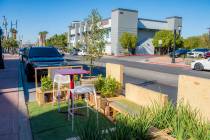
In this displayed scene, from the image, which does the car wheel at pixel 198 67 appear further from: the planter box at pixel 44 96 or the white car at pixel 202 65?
the planter box at pixel 44 96

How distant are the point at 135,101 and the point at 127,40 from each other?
4496cm

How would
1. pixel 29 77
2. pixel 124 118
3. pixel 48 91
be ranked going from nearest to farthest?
pixel 124 118
pixel 48 91
pixel 29 77

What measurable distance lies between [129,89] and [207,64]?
1473cm

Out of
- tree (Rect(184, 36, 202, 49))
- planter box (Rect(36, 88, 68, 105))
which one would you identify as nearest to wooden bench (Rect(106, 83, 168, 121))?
planter box (Rect(36, 88, 68, 105))

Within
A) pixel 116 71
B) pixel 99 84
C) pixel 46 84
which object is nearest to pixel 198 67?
pixel 116 71

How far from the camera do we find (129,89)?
6.69 m

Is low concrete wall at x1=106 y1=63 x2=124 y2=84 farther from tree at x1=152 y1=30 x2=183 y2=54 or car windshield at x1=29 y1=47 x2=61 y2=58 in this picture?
tree at x1=152 y1=30 x2=183 y2=54

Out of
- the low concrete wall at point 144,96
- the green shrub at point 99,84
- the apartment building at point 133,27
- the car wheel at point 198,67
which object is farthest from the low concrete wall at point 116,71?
the apartment building at point 133,27

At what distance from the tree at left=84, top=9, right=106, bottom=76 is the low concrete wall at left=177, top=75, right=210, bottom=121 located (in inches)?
232

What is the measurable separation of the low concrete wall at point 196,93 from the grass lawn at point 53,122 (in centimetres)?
180

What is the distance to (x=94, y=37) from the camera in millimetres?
10250

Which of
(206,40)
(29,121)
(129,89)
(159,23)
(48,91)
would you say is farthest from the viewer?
(159,23)

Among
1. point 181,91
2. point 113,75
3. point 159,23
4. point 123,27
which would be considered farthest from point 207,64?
point 159,23

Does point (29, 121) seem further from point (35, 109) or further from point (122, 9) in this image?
point (122, 9)
